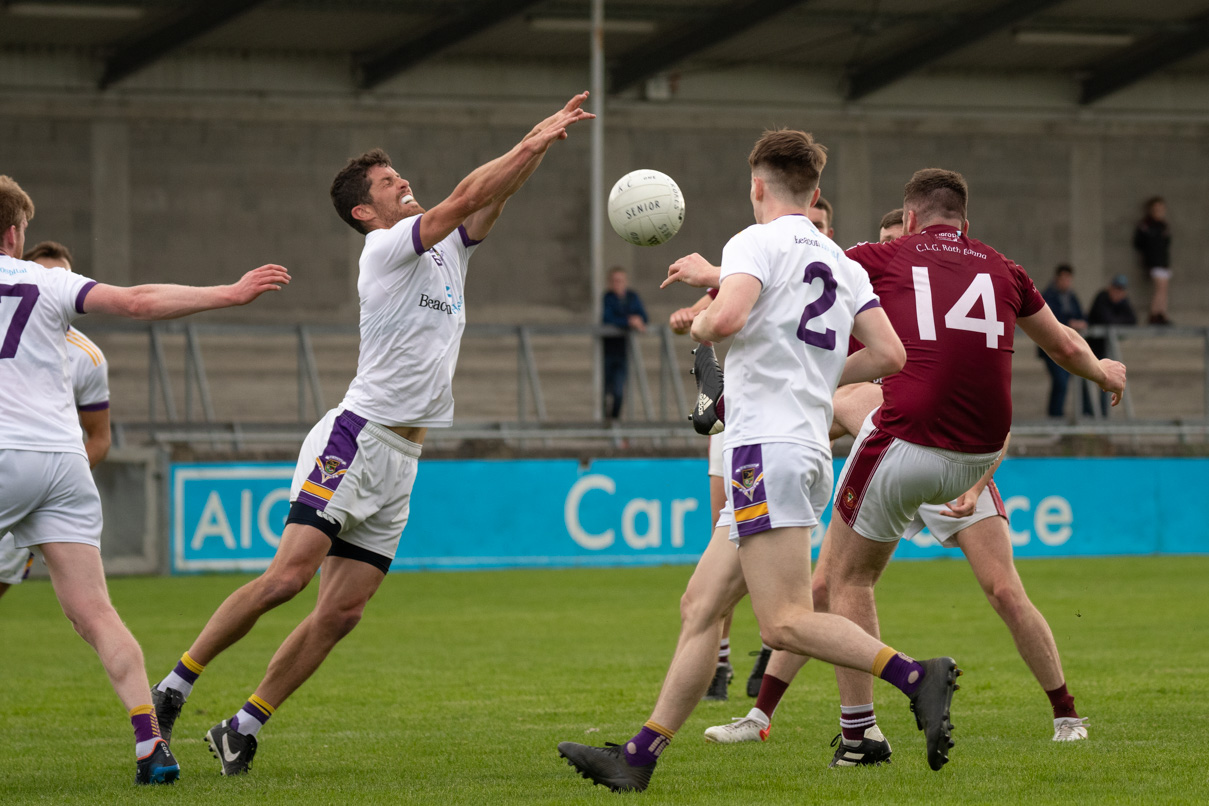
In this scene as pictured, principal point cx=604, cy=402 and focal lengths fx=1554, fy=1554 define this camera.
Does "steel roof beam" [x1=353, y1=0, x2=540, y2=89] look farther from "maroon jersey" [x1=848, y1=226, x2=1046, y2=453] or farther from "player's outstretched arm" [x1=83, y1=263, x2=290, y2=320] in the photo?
"player's outstretched arm" [x1=83, y1=263, x2=290, y2=320]

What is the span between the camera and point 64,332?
596 centimetres

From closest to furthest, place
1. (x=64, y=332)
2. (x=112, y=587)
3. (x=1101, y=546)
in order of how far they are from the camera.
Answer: (x=64, y=332) → (x=112, y=587) → (x=1101, y=546)

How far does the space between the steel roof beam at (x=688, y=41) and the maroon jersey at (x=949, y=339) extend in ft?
62.6

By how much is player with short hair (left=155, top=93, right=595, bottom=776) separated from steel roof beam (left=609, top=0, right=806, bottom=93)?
18993 mm

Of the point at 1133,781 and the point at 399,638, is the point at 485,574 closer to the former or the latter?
the point at 399,638

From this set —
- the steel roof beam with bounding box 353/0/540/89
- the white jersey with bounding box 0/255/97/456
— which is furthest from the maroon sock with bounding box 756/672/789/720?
the steel roof beam with bounding box 353/0/540/89

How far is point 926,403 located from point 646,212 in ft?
4.61

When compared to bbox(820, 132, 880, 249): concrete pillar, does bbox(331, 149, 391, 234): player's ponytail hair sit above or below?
below

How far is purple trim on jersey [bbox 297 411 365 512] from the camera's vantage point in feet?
20.8

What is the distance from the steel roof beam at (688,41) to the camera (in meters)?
24.7

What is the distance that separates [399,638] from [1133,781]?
275 inches

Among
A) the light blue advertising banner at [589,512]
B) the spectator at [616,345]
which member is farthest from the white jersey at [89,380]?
the spectator at [616,345]

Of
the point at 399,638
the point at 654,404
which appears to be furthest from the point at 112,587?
the point at 654,404

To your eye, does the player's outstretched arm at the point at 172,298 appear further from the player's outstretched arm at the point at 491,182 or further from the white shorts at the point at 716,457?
the white shorts at the point at 716,457
